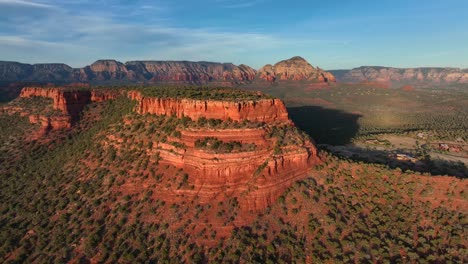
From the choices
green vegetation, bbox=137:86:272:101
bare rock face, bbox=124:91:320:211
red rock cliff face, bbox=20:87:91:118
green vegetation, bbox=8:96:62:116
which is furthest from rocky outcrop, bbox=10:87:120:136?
bare rock face, bbox=124:91:320:211

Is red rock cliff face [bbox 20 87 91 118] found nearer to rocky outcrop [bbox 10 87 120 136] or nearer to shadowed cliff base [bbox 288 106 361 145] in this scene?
rocky outcrop [bbox 10 87 120 136]

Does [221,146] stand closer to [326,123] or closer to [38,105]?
[38,105]

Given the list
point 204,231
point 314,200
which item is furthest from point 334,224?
point 204,231

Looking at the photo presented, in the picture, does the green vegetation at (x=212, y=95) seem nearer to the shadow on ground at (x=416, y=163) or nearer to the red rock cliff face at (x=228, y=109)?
the red rock cliff face at (x=228, y=109)

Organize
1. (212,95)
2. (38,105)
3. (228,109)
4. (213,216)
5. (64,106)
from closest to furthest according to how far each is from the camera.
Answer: (213,216), (228,109), (212,95), (64,106), (38,105)

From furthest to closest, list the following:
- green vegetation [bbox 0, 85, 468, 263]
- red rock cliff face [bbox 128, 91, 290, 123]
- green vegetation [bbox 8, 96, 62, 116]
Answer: green vegetation [bbox 8, 96, 62, 116]
red rock cliff face [bbox 128, 91, 290, 123]
green vegetation [bbox 0, 85, 468, 263]

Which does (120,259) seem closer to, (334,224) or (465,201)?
(334,224)

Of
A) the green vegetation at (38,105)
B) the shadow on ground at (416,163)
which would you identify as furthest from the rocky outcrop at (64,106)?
the shadow on ground at (416,163)

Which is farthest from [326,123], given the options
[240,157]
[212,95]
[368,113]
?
[240,157]
